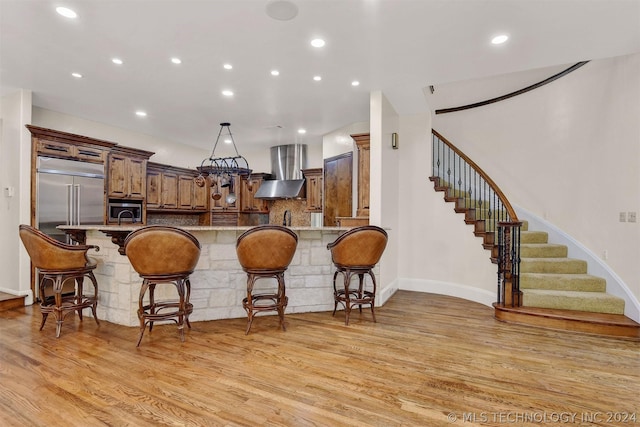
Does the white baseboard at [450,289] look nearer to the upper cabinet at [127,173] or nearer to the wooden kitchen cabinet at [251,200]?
the wooden kitchen cabinet at [251,200]

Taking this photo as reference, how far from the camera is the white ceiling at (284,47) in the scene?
104 inches

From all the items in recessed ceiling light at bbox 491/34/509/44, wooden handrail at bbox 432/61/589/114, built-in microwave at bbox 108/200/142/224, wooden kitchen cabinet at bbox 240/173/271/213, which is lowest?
built-in microwave at bbox 108/200/142/224

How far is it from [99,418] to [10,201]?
422cm

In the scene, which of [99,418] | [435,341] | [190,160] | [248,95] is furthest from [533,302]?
[190,160]

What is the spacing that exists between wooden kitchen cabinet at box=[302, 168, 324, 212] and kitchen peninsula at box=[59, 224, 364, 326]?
3.04 metres

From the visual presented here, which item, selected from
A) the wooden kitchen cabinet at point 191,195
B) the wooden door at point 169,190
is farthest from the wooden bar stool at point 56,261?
the wooden kitchen cabinet at point 191,195

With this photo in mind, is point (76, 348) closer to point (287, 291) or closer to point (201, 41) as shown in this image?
point (287, 291)

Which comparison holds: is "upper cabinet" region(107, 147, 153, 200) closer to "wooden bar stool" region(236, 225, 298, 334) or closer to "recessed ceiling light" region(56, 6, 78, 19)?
"recessed ceiling light" region(56, 6, 78, 19)

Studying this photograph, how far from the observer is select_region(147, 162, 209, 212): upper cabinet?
670 cm

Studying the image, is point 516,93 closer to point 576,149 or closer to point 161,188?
point 576,149

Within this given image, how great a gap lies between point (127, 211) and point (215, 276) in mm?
2889

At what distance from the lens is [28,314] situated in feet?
12.7

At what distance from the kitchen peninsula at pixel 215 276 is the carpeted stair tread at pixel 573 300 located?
2463mm

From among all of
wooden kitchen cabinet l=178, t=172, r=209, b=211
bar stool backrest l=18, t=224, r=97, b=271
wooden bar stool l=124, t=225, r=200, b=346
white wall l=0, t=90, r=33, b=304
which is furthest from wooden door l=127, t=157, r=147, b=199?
wooden bar stool l=124, t=225, r=200, b=346
